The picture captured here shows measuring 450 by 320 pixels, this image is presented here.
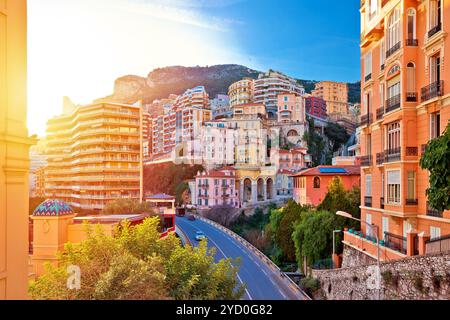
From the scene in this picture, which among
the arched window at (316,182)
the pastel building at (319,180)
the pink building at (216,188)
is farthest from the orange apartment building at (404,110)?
the pink building at (216,188)

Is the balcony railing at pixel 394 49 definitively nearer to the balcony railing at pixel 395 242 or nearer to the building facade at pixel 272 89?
the building facade at pixel 272 89

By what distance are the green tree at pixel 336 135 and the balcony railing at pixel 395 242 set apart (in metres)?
3.90

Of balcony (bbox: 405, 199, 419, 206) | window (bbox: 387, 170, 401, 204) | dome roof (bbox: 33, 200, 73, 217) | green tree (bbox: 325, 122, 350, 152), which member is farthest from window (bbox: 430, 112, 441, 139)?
dome roof (bbox: 33, 200, 73, 217)

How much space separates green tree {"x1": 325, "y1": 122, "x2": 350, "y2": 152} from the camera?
1143 centimetres

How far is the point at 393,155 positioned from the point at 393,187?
77 cm

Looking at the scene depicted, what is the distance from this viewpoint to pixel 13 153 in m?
3.55

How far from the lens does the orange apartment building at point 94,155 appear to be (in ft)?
33.7

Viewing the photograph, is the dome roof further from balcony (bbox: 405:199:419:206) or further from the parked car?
balcony (bbox: 405:199:419:206)

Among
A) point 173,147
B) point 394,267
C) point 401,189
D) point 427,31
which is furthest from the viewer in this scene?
point 173,147

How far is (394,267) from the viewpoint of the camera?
662 cm

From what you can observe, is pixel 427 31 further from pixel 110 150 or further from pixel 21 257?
Answer: pixel 110 150

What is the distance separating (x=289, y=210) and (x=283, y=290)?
5.56m

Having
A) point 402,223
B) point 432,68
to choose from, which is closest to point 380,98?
point 432,68

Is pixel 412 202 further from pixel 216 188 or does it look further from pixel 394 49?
pixel 216 188
